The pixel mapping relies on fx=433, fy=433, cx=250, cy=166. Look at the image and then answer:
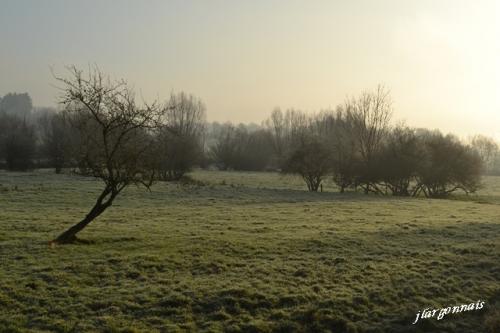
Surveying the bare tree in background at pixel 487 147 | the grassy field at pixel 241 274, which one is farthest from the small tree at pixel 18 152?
the bare tree in background at pixel 487 147

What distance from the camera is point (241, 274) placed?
13102 mm

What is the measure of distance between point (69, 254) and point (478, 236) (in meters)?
18.0

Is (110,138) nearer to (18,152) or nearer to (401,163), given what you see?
(401,163)

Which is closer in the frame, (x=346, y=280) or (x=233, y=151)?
(x=346, y=280)

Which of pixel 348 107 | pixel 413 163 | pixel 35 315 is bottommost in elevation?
pixel 35 315

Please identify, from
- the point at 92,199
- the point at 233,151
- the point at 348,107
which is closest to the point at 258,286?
the point at 92,199

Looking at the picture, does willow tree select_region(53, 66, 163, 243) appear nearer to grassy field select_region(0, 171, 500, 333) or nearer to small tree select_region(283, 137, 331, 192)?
grassy field select_region(0, 171, 500, 333)

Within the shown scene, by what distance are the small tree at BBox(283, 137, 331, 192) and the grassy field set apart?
86.5ft

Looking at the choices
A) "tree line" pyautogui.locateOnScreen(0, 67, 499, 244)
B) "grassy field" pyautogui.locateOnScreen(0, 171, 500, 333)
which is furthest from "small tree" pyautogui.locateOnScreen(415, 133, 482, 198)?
"grassy field" pyautogui.locateOnScreen(0, 171, 500, 333)

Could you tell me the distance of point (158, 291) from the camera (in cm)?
1131

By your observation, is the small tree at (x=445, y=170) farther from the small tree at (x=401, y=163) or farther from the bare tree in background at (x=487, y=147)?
the bare tree in background at (x=487, y=147)

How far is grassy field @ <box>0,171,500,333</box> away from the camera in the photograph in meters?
10.1

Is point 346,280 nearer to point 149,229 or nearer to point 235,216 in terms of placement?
point 149,229

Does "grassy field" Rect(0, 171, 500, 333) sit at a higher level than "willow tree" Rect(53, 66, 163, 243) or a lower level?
lower
